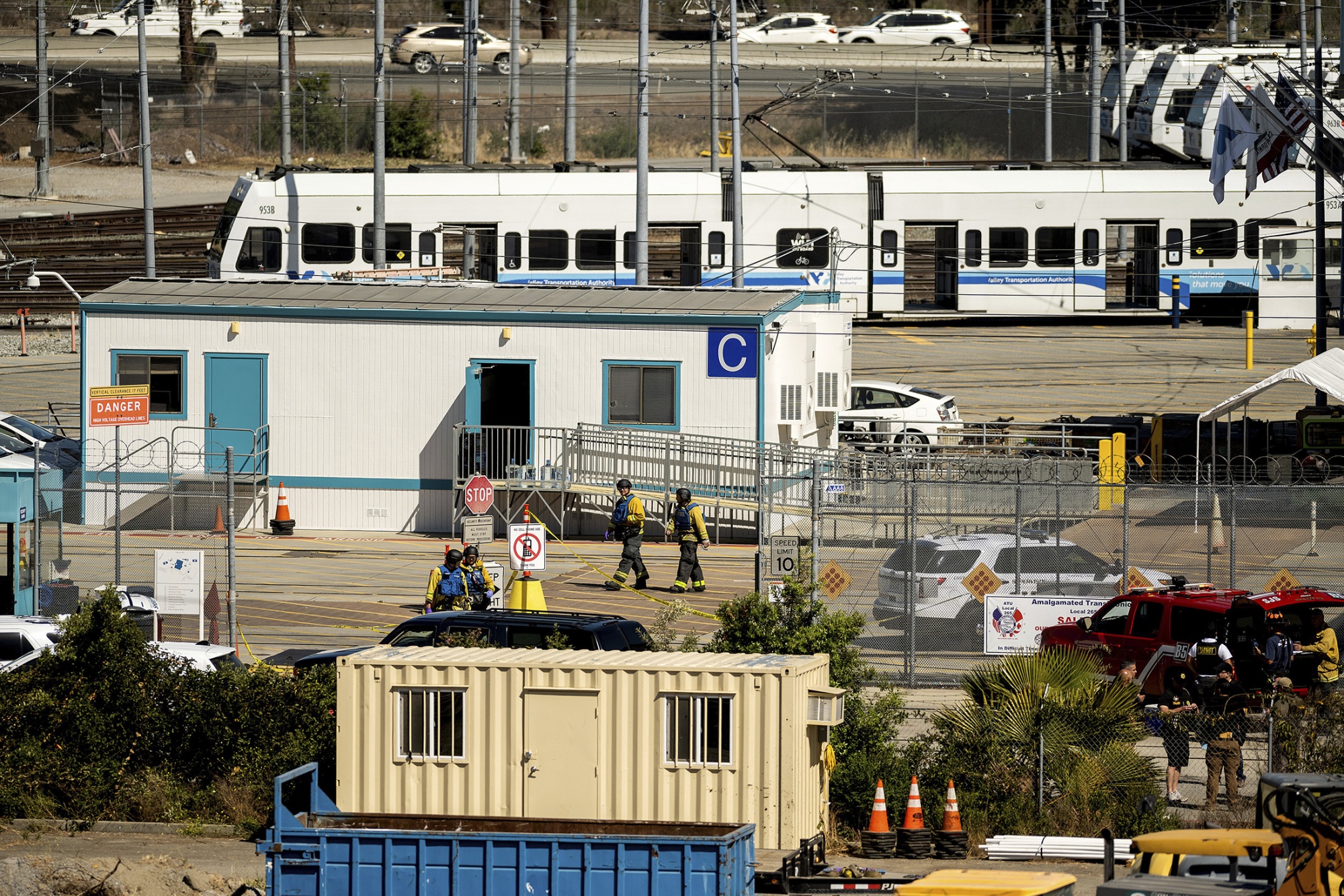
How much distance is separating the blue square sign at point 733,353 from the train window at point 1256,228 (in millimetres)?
17579

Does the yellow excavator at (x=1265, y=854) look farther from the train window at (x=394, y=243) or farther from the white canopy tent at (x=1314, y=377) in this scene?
the train window at (x=394, y=243)

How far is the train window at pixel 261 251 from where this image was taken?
40469 millimetres

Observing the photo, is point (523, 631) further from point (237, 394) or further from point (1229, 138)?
point (1229, 138)

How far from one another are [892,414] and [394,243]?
1331 centimetres

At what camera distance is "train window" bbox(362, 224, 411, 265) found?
40.2 metres

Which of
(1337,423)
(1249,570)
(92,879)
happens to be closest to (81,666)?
(92,879)

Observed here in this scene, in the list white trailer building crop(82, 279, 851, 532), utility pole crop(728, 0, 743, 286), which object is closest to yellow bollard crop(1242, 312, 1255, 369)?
utility pole crop(728, 0, 743, 286)

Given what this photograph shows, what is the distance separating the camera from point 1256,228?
41.2 meters

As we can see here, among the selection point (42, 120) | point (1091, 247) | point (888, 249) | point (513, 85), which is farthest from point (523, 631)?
point (42, 120)

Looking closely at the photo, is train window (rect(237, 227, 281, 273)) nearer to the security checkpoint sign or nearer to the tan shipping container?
the security checkpoint sign

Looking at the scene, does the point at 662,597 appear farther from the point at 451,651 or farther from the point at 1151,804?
the point at 1151,804

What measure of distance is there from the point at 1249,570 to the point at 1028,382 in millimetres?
18846

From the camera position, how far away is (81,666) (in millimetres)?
16188

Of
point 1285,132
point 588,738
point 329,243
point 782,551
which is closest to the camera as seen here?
point 588,738
